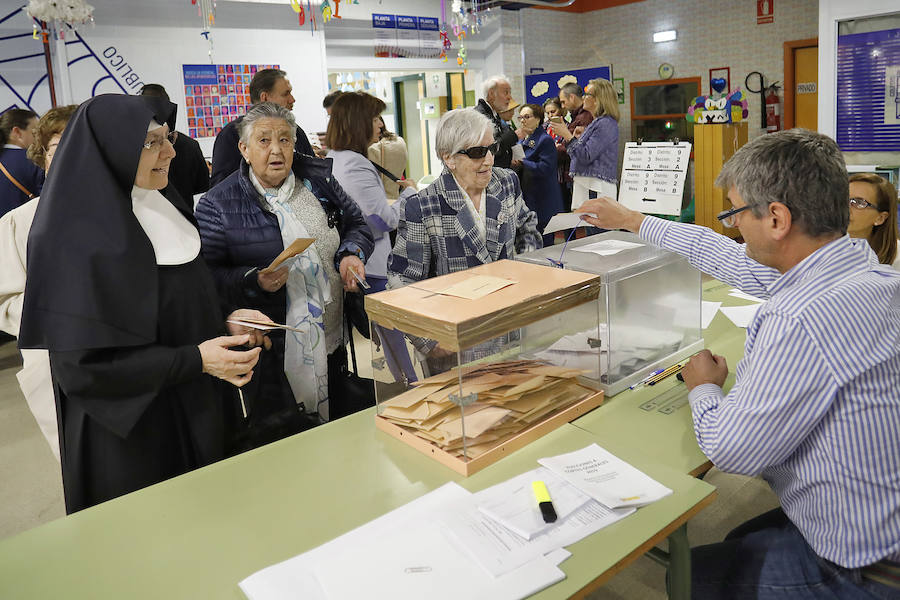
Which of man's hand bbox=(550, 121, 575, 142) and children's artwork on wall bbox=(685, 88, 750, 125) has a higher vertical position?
children's artwork on wall bbox=(685, 88, 750, 125)

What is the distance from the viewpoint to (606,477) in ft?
5.12

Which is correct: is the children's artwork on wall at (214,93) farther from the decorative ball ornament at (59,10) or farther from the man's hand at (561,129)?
the man's hand at (561,129)

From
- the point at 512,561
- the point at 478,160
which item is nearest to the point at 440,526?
the point at 512,561

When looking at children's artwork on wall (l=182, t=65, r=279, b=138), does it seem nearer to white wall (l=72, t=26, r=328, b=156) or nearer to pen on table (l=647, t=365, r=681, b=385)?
white wall (l=72, t=26, r=328, b=156)

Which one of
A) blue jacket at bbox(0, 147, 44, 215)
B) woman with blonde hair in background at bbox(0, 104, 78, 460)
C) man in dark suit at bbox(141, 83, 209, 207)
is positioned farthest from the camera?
A: blue jacket at bbox(0, 147, 44, 215)

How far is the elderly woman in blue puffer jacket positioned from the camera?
2.54 meters

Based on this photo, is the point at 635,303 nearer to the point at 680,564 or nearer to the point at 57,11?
the point at 680,564

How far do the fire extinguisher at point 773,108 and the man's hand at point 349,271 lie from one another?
7.43 metres

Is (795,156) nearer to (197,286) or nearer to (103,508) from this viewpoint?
(197,286)

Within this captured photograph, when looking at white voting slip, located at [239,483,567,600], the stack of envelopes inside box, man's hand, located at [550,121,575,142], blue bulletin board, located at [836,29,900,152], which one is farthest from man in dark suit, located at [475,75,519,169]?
white voting slip, located at [239,483,567,600]

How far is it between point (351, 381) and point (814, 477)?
1.79 metres

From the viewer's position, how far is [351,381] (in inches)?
109

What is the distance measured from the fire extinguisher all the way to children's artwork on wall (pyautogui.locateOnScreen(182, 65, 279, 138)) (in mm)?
6057

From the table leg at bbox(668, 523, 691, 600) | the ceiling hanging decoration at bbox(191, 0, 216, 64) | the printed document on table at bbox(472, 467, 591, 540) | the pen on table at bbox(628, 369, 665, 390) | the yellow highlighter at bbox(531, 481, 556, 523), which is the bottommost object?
the table leg at bbox(668, 523, 691, 600)
